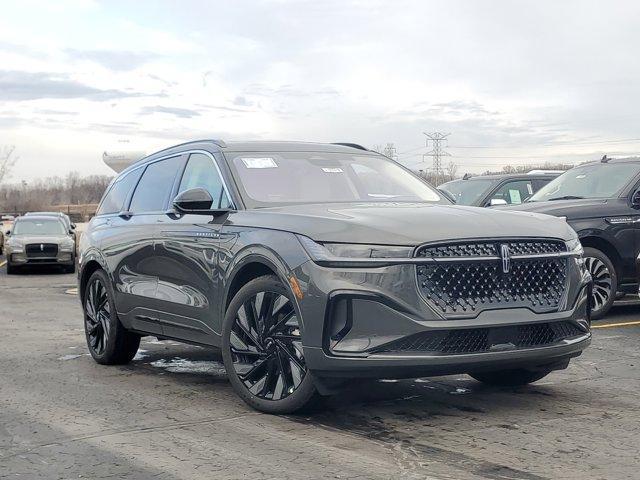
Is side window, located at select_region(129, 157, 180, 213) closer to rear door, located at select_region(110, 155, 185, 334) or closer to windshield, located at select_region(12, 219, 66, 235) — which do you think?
rear door, located at select_region(110, 155, 185, 334)

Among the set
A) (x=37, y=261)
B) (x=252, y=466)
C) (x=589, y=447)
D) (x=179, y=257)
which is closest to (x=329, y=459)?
(x=252, y=466)

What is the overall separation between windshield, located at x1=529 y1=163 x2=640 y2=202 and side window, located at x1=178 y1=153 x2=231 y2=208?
5.33 metres

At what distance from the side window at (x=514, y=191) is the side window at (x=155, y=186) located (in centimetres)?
720

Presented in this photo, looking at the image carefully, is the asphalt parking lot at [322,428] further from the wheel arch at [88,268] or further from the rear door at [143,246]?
the wheel arch at [88,268]

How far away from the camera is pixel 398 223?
535cm

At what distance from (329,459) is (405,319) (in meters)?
0.88

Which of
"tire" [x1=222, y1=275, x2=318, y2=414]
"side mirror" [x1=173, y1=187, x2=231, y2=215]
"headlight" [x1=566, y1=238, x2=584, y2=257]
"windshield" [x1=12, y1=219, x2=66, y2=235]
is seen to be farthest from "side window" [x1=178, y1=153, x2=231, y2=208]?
"windshield" [x1=12, y1=219, x2=66, y2=235]

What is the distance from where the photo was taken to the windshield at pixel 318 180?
6.49m

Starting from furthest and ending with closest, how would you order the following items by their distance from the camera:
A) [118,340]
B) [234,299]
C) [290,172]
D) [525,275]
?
[118,340]
[290,172]
[234,299]
[525,275]

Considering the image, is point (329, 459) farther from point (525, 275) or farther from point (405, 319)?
point (525, 275)

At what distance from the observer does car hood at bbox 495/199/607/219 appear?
1028 centimetres

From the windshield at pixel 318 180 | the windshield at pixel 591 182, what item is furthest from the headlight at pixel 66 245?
the windshield at pixel 318 180

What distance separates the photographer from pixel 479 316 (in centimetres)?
517

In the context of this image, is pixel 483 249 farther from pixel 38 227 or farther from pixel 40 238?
pixel 38 227
